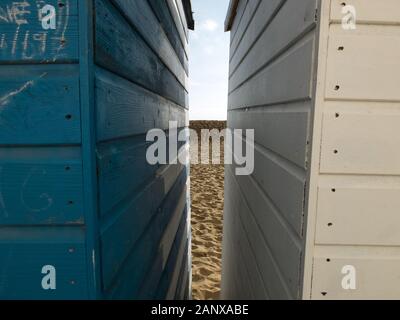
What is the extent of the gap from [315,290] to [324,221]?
29 cm

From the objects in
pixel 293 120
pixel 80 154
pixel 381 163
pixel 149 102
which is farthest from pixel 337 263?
pixel 149 102

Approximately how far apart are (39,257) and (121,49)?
895mm

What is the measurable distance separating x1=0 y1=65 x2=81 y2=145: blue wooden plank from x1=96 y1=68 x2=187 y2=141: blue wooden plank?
9 centimetres

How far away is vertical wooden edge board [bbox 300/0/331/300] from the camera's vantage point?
0.97 meters

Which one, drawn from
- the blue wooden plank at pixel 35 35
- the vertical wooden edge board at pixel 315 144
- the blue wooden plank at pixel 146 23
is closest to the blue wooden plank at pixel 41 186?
the blue wooden plank at pixel 35 35

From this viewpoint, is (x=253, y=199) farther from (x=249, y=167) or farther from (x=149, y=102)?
(x=149, y=102)

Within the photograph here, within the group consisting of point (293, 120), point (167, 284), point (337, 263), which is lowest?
point (167, 284)

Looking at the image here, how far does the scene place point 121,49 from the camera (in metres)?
1.22

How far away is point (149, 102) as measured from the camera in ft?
5.81

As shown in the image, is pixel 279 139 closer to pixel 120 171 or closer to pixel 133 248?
pixel 120 171

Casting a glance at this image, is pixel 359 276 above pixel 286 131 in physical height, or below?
below

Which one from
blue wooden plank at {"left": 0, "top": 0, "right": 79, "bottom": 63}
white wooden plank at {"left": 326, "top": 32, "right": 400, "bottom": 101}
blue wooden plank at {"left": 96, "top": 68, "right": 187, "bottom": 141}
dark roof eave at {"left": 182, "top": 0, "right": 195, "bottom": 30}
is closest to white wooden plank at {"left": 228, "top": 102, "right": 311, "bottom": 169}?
white wooden plank at {"left": 326, "top": 32, "right": 400, "bottom": 101}

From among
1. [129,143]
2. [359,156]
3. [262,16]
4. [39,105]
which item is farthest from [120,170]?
[262,16]

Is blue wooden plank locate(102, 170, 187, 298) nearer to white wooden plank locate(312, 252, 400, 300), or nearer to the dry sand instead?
white wooden plank locate(312, 252, 400, 300)
